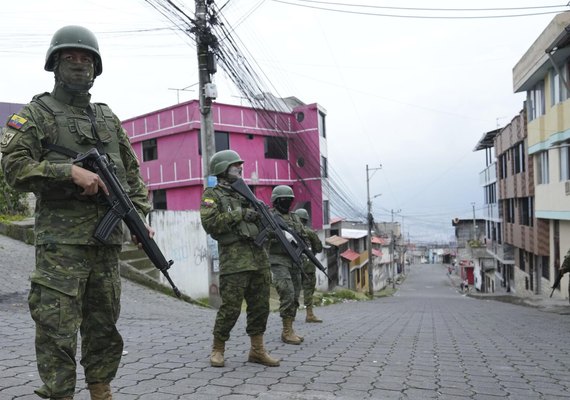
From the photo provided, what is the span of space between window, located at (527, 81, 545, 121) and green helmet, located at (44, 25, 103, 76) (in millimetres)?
19595

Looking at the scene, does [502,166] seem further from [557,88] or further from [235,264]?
[235,264]

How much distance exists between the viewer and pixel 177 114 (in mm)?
20969

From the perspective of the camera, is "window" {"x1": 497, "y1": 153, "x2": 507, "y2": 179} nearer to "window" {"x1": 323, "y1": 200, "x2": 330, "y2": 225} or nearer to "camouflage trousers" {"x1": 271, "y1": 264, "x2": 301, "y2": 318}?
"window" {"x1": 323, "y1": 200, "x2": 330, "y2": 225}

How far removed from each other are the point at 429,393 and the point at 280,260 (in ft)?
8.51

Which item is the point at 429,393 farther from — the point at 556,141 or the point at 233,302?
the point at 556,141

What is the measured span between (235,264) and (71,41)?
2173 mm

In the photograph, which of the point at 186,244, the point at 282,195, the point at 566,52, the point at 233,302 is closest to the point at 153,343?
the point at 233,302

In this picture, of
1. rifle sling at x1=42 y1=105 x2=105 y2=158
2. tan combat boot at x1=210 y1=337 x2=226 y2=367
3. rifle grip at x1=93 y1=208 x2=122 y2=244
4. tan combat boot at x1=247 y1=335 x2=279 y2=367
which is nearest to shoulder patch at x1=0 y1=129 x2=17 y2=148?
rifle sling at x1=42 y1=105 x2=105 y2=158

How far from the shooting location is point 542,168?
19109 millimetres

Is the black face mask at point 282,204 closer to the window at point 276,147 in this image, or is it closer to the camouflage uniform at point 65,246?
the camouflage uniform at point 65,246

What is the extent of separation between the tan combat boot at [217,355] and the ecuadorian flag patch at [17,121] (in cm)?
246

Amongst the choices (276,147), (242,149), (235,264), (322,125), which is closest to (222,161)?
(235,264)

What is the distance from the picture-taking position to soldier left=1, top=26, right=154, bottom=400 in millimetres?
2236

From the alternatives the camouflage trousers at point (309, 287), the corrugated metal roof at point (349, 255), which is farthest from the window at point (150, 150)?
the camouflage trousers at point (309, 287)
